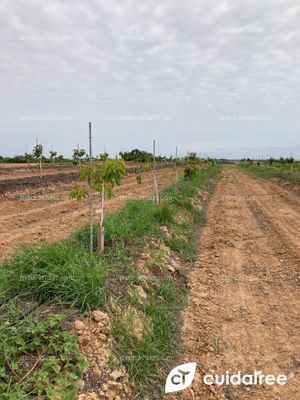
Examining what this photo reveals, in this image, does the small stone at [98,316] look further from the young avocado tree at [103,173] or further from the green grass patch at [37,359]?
the young avocado tree at [103,173]

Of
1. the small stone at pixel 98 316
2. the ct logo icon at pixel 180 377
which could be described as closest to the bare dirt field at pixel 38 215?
the small stone at pixel 98 316

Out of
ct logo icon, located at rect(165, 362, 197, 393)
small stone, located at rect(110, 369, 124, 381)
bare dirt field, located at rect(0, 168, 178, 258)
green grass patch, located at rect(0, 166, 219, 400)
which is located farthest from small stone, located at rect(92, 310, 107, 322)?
bare dirt field, located at rect(0, 168, 178, 258)

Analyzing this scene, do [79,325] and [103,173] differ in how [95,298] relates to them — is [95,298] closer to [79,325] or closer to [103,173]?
[79,325]

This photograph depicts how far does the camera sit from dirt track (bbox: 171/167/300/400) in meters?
3.65

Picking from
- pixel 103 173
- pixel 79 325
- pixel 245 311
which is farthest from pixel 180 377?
pixel 103 173

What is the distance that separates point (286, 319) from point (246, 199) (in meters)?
12.1

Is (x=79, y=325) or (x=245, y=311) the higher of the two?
(x=79, y=325)

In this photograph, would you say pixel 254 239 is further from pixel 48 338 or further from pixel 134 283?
pixel 48 338

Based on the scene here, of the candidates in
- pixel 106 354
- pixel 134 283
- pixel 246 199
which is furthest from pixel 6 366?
pixel 246 199

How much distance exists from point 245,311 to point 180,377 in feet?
5.66

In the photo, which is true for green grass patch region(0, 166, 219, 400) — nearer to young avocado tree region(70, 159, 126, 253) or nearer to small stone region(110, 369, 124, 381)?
small stone region(110, 369, 124, 381)

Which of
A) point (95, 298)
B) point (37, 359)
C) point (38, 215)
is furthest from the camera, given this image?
point (38, 215)

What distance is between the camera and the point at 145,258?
579 cm

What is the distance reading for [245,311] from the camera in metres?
4.93
